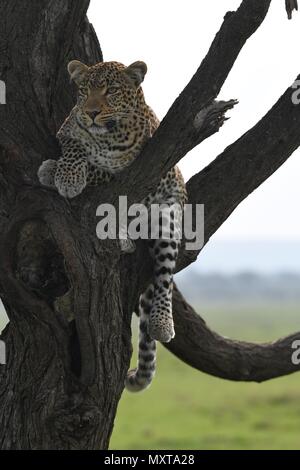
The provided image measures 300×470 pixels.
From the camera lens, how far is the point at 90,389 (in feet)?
21.3

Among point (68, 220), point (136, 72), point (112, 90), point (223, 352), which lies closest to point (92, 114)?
point (112, 90)

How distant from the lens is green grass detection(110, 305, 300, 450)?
20.7m

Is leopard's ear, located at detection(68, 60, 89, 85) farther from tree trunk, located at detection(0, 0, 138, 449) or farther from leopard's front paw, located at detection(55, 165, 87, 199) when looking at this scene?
leopard's front paw, located at detection(55, 165, 87, 199)

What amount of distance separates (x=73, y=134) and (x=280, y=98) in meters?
1.26

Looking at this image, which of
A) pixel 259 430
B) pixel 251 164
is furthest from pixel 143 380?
pixel 259 430

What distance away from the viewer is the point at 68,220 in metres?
6.36

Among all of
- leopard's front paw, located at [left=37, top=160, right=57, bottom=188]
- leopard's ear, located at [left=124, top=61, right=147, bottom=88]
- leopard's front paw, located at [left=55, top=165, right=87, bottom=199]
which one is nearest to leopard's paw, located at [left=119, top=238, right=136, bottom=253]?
leopard's front paw, located at [left=55, top=165, right=87, bottom=199]

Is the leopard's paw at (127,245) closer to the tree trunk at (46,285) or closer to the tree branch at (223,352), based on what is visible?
the tree trunk at (46,285)

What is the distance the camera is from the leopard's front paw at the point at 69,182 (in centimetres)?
645

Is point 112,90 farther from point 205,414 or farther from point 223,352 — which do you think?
point 205,414

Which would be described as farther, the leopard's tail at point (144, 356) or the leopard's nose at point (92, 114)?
the leopard's tail at point (144, 356)

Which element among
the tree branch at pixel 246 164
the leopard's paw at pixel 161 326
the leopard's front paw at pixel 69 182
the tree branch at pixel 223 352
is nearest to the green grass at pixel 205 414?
the tree branch at pixel 223 352
